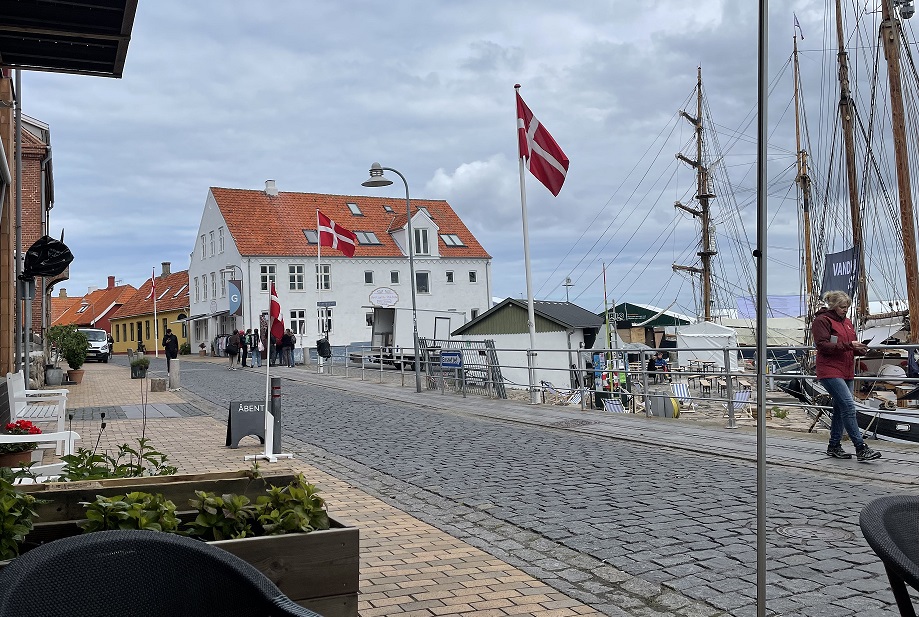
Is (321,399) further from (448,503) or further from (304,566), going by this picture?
(304,566)

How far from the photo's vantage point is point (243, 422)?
12.5m

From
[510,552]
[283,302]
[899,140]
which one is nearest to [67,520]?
[510,552]

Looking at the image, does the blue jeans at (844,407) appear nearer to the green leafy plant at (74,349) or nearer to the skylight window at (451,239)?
the green leafy plant at (74,349)

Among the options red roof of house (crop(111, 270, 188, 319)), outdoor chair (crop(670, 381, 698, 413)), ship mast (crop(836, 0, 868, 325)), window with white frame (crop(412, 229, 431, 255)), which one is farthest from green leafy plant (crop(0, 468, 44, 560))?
red roof of house (crop(111, 270, 188, 319))

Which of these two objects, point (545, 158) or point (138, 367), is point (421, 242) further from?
point (545, 158)

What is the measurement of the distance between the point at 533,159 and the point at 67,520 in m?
16.1

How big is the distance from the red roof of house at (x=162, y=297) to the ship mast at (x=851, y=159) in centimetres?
5048

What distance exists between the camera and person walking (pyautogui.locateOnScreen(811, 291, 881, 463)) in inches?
391

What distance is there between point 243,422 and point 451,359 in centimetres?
1150

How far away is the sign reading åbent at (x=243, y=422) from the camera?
1241 cm

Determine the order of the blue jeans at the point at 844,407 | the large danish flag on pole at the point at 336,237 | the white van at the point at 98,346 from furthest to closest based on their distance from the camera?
the white van at the point at 98,346
the large danish flag on pole at the point at 336,237
the blue jeans at the point at 844,407

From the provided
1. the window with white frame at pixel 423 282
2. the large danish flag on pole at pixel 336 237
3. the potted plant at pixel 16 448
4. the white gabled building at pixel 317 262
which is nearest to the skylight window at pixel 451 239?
the white gabled building at pixel 317 262

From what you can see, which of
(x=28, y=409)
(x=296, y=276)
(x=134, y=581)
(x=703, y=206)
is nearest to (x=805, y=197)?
(x=703, y=206)

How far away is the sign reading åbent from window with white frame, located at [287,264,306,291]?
44770 millimetres
